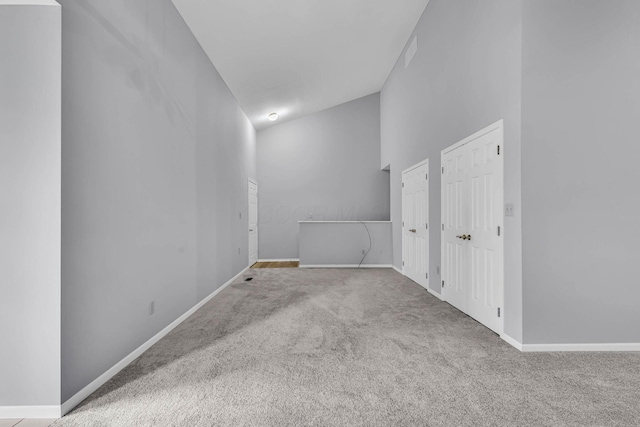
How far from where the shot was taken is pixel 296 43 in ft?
14.6

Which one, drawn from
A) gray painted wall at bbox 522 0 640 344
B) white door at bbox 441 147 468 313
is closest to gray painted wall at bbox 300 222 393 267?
white door at bbox 441 147 468 313

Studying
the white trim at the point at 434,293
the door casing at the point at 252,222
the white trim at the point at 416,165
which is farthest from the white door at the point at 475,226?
the door casing at the point at 252,222

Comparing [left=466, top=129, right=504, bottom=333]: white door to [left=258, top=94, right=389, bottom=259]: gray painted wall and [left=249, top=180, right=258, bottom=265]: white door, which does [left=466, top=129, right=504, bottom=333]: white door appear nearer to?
[left=258, top=94, right=389, bottom=259]: gray painted wall

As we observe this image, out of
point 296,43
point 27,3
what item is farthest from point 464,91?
point 27,3

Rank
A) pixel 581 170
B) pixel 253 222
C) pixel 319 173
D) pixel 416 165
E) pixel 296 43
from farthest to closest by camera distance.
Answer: pixel 319 173 → pixel 253 222 → pixel 416 165 → pixel 296 43 → pixel 581 170

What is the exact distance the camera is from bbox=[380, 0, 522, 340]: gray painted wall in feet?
8.32

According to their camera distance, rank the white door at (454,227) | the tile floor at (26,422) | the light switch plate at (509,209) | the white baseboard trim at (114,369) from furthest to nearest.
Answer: the white door at (454,227) < the light switch plate at (509,209) < the white baseboard trim at (114,369) < the tile floor at (26,422)

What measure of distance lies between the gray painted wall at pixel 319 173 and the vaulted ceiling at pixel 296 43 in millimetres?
1035

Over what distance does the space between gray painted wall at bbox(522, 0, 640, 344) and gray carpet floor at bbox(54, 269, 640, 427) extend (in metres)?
0.33

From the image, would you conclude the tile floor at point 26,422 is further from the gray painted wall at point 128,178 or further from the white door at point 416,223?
the white door at point 416,223

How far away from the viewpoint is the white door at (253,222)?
689 centimetres

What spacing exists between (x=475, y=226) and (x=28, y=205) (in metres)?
3.53

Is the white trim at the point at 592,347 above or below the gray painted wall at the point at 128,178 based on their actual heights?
below

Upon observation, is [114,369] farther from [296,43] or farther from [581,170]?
[296,43]
